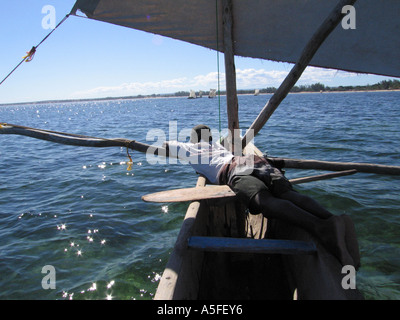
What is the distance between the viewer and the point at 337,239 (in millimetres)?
2363

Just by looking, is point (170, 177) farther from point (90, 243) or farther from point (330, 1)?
point (330, 1)

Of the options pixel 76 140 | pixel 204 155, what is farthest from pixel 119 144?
pixel 204 155

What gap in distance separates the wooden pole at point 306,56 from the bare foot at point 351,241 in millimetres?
2542

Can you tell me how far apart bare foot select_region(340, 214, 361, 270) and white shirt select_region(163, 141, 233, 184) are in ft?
5.60

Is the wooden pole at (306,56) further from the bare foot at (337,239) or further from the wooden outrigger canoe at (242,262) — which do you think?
the bare foot at (337,239)

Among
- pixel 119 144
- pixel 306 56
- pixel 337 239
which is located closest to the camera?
pixel 337 239

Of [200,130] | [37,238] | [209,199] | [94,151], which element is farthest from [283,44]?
[94,151]

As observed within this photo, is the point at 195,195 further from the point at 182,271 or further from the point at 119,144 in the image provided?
the point at 119,144

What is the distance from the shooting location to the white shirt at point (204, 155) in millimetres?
3822

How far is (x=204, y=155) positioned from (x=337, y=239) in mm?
2042

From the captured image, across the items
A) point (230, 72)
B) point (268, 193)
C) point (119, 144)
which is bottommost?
point (268, 193)

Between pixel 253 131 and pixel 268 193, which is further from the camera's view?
pixel 253 131

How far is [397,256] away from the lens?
434 centimetres

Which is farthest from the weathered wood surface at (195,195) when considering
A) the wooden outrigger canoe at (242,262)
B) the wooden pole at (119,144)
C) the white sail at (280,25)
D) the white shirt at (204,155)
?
the white sail at (280,25)
